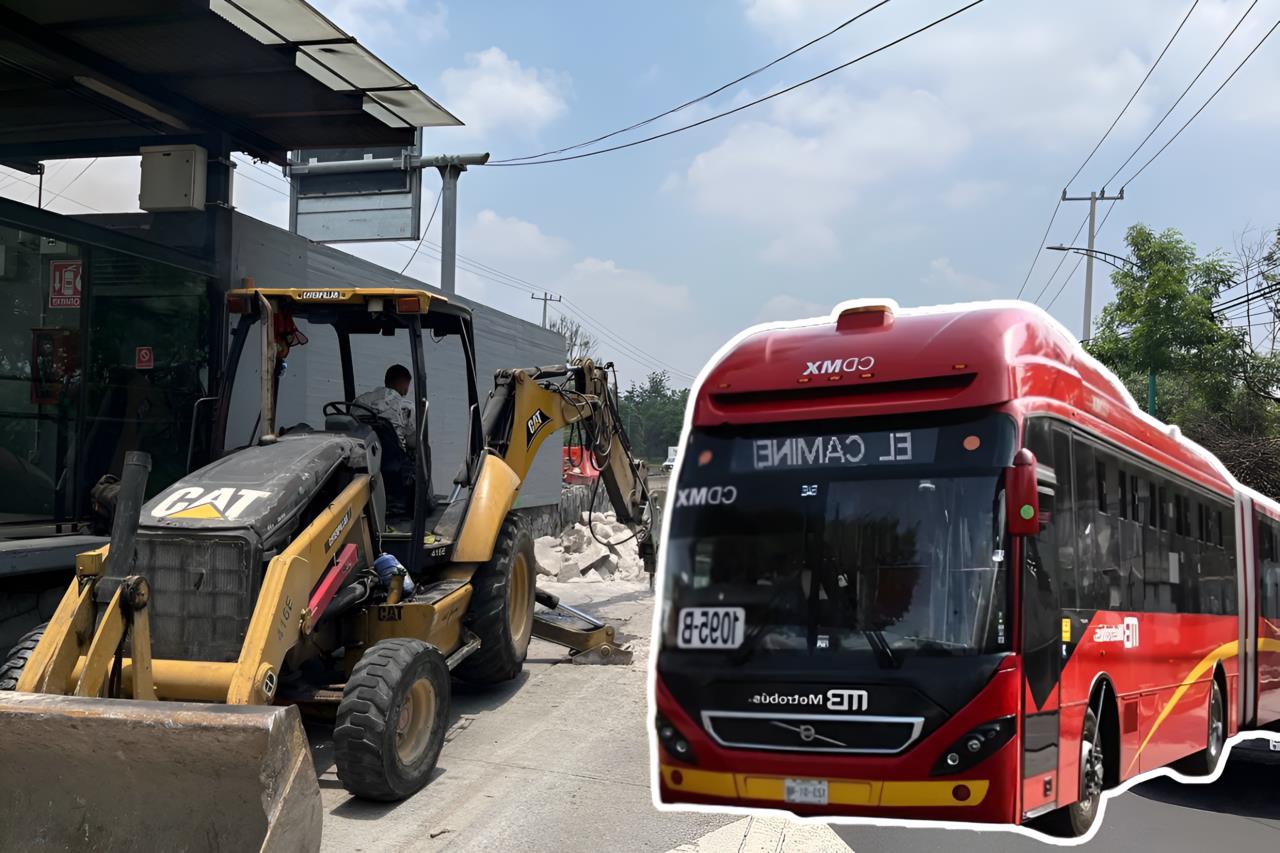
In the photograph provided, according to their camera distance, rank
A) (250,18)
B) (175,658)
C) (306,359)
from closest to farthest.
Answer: (175,658), (250,18), (306,359)

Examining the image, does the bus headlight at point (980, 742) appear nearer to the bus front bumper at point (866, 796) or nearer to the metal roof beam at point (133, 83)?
the bus front bumper at point (866, 796)

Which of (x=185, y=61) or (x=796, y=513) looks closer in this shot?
(x=796, y=513)

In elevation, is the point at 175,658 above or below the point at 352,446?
below

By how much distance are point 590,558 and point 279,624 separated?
13.4 meters

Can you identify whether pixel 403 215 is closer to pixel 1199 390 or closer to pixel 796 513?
pixel 1199 390

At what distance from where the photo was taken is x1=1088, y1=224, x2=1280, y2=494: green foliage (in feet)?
75.2

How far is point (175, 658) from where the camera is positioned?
279 inches

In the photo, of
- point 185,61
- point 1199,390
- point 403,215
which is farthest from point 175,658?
point 1199,390

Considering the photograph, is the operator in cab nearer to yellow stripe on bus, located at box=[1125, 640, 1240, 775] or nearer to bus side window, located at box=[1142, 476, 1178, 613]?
bus side window, located at box=[1142, 476, 1178, 613]

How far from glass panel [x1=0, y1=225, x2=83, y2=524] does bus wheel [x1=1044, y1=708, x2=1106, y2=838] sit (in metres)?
9.48

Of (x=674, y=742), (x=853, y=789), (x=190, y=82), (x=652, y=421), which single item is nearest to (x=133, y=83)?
(x=190, y=82)

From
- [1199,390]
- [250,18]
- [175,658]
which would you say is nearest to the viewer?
[175,658]

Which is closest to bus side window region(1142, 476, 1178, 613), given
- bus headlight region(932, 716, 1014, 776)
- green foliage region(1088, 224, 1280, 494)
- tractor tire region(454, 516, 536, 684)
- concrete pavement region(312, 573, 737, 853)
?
bus headlight region(932, 716, 1014, 776)

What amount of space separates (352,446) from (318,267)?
705 cm
